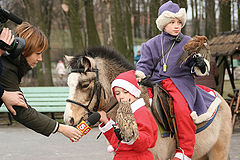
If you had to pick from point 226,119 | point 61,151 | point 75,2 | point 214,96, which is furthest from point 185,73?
point 75,2

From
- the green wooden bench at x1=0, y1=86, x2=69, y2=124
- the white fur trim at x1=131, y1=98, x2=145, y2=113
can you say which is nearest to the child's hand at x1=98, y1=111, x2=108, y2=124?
the white fur trim at x1=131, y1=98, x2=145, y2=113

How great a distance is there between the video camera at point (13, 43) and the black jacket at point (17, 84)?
10 centimetres

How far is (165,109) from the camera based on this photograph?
393 cm

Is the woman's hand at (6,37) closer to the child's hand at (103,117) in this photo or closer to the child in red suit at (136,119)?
the child in red suit at (136,119)

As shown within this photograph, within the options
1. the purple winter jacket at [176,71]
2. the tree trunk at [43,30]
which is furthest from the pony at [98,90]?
the tree trunk at [43,30]

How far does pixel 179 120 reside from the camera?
3961mm

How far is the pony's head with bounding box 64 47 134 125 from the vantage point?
143 inches

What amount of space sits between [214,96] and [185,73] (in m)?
0.69

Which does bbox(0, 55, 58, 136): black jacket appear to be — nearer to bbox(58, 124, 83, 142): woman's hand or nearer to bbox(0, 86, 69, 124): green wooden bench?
bbox(58, 124, 83, 142): woman's hand

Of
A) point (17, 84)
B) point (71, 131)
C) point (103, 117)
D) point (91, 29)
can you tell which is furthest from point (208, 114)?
point (91, 29)

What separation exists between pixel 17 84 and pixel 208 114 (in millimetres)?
2236

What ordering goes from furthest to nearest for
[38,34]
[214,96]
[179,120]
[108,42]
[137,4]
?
[137,4], [108,42], [214,96], [179,120], [38,34]

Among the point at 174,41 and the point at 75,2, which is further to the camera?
the point at 75,2

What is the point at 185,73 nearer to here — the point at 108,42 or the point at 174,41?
the point at 174,41
